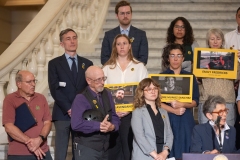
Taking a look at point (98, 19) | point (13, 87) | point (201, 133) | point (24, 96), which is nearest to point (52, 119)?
point (24, 96)

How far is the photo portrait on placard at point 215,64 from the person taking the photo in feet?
23.1

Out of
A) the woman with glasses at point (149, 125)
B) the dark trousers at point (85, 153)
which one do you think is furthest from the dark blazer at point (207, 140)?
the dark trousers at point (85, 153)

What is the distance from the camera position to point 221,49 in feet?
23.0

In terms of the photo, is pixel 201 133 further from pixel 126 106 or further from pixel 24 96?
pixel 24 96

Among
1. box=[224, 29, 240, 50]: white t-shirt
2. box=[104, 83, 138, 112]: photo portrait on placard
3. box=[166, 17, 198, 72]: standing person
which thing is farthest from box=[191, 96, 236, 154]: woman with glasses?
box=[224, 29, 240, 50]: white t-shirt

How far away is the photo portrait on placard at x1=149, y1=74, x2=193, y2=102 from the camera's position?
6.75 meters

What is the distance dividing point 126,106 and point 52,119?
0.85 metres

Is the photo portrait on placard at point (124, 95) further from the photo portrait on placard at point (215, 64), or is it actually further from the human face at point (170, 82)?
the photo portrait on placard at point (215, 64)

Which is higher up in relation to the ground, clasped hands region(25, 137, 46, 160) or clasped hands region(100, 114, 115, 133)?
clasped hands region(100, 114, 115, 133)

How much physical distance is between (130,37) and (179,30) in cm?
61

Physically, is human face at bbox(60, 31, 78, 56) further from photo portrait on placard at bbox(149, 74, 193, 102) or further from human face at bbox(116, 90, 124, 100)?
photo portrait on placard at bbox(149, 74, 193, 102)

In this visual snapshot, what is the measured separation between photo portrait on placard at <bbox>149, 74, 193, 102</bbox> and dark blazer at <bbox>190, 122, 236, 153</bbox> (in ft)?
3.11


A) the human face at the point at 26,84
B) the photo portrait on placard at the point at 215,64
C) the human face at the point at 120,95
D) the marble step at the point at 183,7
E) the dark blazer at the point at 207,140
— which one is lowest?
the dark blazer at the point at 207,140

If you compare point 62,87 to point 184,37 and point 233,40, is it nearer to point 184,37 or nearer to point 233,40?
point 184,37
